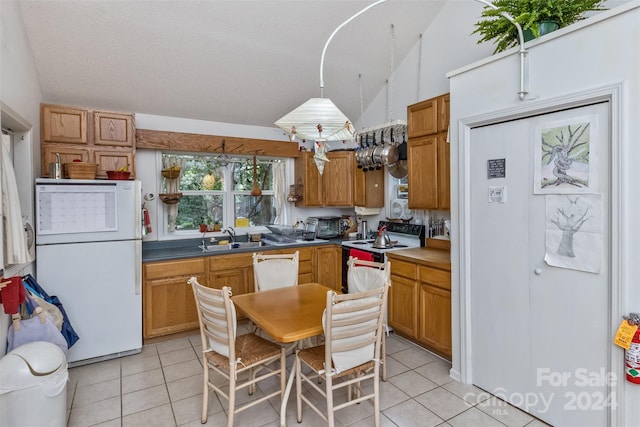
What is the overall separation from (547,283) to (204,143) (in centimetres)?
357

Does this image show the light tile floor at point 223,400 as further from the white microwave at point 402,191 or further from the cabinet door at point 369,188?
the cabinet door at point 369,188

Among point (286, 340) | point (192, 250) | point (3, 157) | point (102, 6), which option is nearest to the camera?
point (286, 340)

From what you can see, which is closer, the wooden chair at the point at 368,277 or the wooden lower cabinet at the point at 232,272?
the wooden chair at the point at 368,277

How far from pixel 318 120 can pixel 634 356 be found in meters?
1.98

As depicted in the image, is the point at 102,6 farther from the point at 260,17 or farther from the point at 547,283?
the point at 547,283

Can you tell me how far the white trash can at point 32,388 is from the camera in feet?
5.60

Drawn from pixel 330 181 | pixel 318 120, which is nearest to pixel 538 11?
pixel 318 120

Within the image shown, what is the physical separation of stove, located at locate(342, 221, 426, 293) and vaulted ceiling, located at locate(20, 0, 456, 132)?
6.12 feet

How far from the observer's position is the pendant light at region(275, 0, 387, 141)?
184cm

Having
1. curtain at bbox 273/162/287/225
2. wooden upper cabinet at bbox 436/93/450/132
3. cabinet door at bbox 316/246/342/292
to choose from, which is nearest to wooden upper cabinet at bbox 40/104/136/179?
curtain at bbox 273/162/287/225

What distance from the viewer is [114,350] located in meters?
2.93

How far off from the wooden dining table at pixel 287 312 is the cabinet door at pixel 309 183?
72.9 inches

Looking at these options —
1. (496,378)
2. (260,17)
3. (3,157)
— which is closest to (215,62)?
(260,17)

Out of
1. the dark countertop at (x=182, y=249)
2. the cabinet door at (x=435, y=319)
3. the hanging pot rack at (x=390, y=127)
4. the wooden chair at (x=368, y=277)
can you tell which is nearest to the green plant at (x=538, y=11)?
the hanging pot rack at (x=390, y=127)
